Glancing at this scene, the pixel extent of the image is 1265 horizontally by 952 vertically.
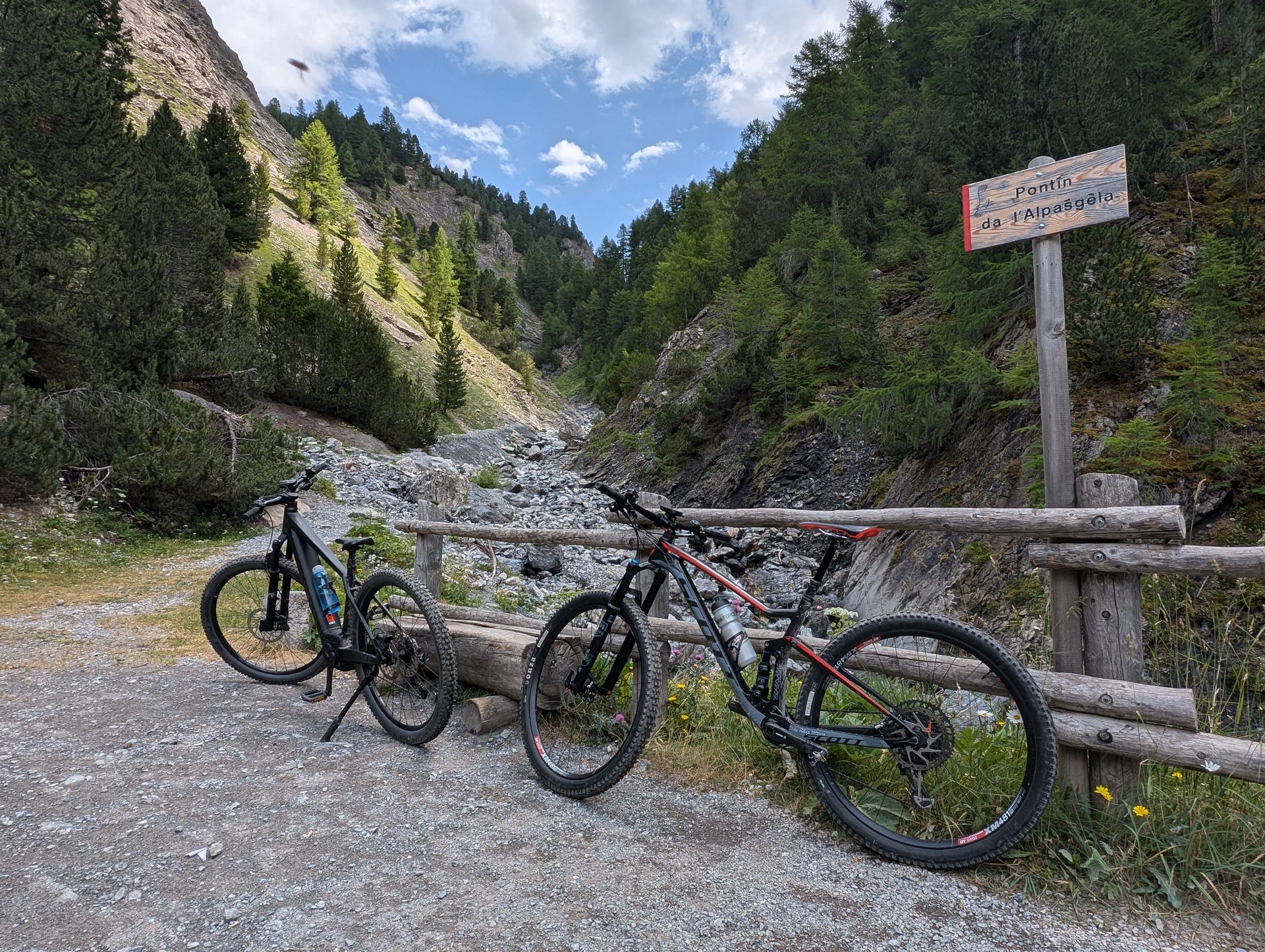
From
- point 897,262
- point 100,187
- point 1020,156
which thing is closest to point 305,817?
point 1020,156

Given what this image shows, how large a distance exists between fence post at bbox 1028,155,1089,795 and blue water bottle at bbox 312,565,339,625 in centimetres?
470

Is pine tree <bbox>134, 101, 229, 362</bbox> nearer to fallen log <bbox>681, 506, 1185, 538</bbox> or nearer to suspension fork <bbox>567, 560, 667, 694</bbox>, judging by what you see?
suspension fork <bbox>567, 560, 667, 694</bbox>

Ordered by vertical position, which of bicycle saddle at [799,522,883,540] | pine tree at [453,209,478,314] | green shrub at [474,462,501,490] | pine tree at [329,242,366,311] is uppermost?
pine tree at [453,209,478,314]

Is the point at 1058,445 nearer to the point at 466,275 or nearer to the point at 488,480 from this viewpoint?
the point at 488,480

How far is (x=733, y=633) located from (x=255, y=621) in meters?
4.53

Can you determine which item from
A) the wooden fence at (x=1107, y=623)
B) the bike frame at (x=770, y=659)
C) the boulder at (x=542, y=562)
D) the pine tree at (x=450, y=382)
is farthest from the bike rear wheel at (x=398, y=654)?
the pine tree at (x=450, y=382)

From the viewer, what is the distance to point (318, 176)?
202 ft

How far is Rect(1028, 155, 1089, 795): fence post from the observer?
3078 mm

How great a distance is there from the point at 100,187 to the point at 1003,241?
1979cm

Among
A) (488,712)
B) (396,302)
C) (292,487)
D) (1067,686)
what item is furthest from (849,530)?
(396,302)

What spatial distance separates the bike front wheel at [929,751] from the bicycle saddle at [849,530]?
1.43ft

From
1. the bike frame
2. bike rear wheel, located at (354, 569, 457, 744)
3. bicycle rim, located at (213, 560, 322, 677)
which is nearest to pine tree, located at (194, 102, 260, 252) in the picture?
bicycle rim, located at (213, 560, 322, 677)

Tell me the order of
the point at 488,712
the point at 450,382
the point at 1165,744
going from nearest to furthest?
the point at 1165,744 → the point at 488,712 → the point at 450,382

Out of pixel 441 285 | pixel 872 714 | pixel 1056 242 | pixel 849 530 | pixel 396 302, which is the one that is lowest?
pixel 872 714
